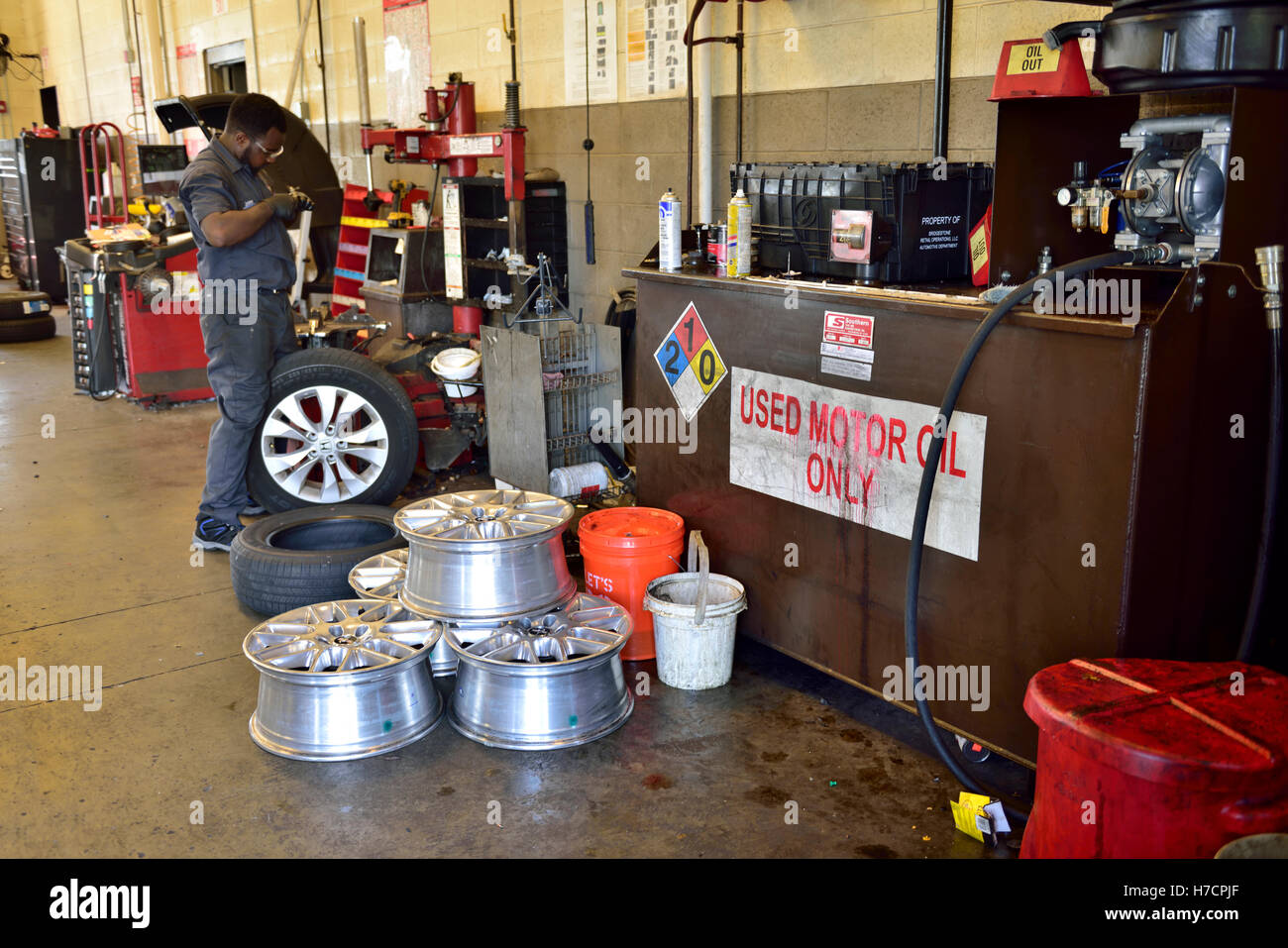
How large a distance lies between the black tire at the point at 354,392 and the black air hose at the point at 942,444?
251cm

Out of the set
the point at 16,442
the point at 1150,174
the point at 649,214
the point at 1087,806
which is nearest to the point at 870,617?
the point at 1087,806

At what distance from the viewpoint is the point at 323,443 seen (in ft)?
14.1

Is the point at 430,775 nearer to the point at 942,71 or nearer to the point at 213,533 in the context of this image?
the point at 213,533

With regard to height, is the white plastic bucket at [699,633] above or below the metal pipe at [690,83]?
below

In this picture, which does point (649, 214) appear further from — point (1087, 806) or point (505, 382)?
point (1087, 806)

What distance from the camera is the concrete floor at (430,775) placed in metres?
2.32

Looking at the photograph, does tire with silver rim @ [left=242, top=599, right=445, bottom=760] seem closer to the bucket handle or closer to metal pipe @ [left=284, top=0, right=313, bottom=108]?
the bucket handle

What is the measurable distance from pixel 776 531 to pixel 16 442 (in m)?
4.60

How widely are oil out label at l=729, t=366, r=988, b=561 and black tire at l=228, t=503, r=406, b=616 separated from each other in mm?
1281

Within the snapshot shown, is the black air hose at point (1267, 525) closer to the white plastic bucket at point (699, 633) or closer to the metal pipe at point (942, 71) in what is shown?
the white plastic bucket at point (699, 633)

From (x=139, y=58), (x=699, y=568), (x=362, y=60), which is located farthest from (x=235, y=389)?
(x=139, y=58)

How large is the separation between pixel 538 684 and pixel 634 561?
0.60 meters

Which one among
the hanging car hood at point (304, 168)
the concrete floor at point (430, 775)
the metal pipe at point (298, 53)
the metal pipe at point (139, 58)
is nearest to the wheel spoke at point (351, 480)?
the concrete floor at point (430, 775)

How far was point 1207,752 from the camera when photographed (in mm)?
1633
